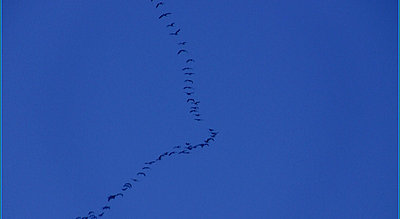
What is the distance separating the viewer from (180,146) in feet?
6.02

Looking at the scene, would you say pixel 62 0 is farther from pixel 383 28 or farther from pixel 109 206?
pixel 383 28

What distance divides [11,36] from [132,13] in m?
0.55

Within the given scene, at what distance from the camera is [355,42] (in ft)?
5.98

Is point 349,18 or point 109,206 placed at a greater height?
point 349,18

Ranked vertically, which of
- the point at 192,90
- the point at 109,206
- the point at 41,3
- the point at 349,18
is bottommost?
the point at 109,206

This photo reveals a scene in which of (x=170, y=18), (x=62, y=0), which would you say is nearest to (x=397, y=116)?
(x=170, y=18)

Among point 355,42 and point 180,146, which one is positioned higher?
point 355,42

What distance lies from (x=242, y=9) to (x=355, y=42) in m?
0.52

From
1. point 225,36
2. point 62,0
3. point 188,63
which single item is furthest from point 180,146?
point 62,0

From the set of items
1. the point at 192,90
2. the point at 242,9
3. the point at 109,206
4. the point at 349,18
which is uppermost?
the point at 242,9

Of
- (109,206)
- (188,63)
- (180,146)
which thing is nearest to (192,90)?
(188,63)

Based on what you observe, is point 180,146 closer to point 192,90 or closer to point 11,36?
point 192,90

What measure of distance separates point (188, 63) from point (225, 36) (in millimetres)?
203

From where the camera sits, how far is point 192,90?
185 centimetres
